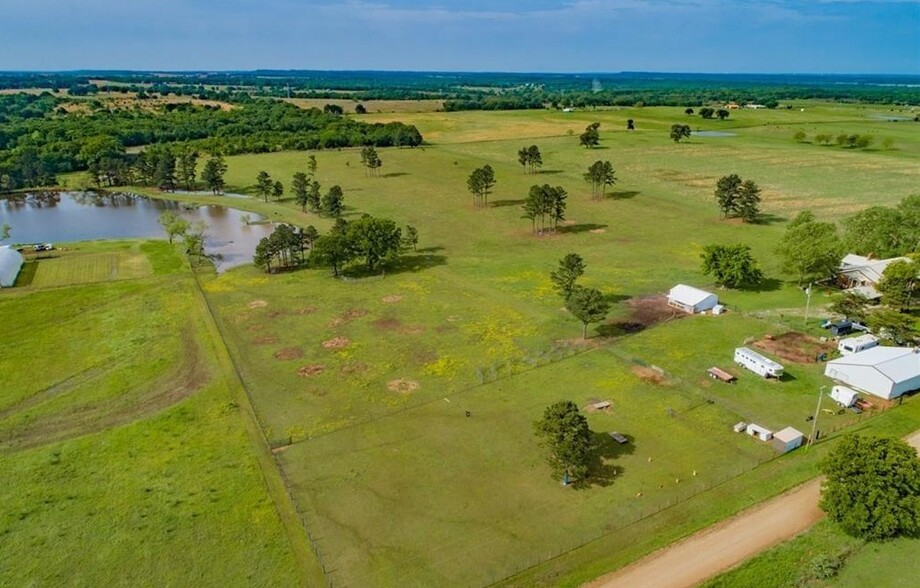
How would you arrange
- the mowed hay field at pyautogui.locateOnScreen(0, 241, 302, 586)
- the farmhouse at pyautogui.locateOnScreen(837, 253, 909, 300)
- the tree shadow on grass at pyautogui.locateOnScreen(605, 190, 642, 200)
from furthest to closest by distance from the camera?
the tree shadow on grass at pyautogui.locateOnScreen(605, 190, 642, 200) < the farmhouse at pyautogui.locateOnScreen(837, 253, 909, 300) < the mowed hay field at pyautogui.locateOnScreen(0, 241, 302, 586)

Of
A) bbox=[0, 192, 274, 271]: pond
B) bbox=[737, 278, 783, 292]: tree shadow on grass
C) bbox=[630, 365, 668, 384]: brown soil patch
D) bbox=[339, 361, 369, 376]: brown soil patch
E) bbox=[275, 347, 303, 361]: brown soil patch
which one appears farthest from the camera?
bbox=[0, 192, 274, 271]: pond

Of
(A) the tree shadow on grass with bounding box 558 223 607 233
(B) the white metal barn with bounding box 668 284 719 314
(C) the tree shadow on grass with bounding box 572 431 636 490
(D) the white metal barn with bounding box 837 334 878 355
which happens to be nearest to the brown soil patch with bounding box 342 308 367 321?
(C) the tree shadow on grass with bounding box 572 431 636 490

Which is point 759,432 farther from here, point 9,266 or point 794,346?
point 9,266

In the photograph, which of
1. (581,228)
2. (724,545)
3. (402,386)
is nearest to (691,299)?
(402,386)

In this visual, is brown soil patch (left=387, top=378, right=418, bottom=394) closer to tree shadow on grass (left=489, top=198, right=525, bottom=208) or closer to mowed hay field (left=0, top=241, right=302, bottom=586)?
mowed hay field (left=0, top=241, right=302, bottom=586)

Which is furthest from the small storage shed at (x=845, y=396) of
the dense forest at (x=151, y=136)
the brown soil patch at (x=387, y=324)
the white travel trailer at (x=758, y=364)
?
the dense forest at (x=151, y=136)

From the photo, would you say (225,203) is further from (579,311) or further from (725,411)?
(725,411)

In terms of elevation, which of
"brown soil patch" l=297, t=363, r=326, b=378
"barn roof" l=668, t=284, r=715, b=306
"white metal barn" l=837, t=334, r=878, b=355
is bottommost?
"brown soil patch" l=297, t=363, r=326, b=378

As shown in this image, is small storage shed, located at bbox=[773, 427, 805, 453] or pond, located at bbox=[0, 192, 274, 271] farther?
pond, located at bbox=[0, 192, 274, 271]

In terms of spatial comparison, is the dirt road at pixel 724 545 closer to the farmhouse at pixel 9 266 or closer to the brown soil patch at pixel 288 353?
the brown soil patch at pixel 288 353
